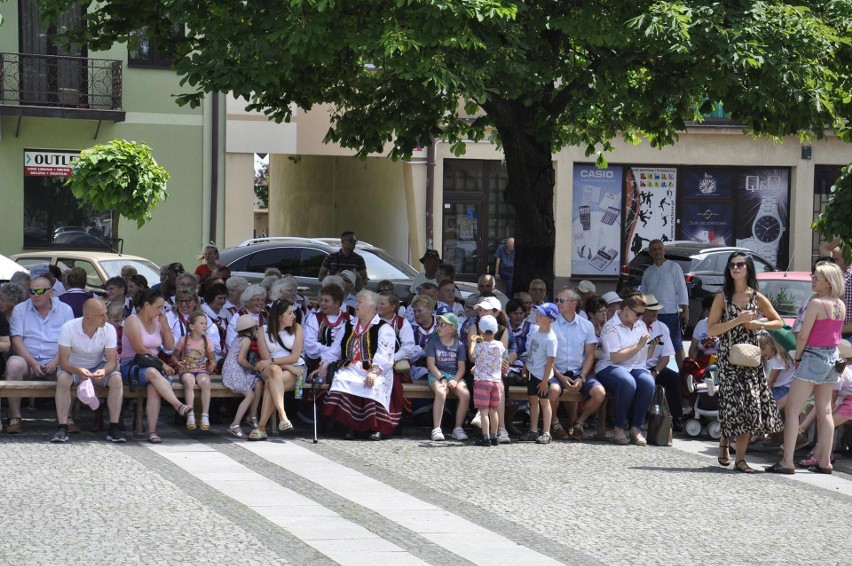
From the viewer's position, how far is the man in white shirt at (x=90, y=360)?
11586 mm

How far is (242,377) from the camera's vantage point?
1224 cm

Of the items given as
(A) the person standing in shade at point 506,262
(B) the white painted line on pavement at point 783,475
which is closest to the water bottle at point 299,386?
(B) the white painted line on pavement at point 783,475

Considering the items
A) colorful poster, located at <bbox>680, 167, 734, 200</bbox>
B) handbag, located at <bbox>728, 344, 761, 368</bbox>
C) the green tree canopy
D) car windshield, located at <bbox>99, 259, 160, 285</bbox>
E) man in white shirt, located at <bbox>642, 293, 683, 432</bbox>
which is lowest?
man in white shirt, located at <bbox>642, 293, 683, 432</bbox>

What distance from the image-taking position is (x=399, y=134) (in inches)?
663

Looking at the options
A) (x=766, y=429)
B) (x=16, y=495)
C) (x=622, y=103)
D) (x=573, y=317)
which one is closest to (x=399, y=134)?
(x=622, y=103)

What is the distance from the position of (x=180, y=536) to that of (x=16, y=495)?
70.2 inches

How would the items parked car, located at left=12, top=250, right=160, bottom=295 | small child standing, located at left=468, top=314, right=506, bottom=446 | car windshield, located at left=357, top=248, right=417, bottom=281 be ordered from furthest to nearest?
1. car windshield, located at left=357, top=248, right=417, bottom=281
2. parked car, located at left=12, top=250, right=160, bottom=295
3. small child standing, located at left=468, top=314, right=506, bottom=446

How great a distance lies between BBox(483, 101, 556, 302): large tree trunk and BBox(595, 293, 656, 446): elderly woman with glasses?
3.23 m

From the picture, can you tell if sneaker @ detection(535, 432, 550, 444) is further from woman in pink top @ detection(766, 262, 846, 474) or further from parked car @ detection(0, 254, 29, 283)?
parked car @ detection(0, 254, 29, 283)

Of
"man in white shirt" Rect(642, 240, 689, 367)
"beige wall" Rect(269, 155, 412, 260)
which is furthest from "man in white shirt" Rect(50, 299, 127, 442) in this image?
"beige wall" Rect(269, 155, 412, 260)

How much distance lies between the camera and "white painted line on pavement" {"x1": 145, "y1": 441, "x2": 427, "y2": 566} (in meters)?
7.56

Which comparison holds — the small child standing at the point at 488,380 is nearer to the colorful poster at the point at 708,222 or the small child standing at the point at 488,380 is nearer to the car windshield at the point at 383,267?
the car windshield at the point at 383,267

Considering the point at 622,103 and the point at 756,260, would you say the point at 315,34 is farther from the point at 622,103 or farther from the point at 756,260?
the point at 756,260

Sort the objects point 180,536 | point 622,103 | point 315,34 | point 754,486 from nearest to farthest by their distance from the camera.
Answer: point 180,536 < point 754,486 < point 315,34 < point 622,103
